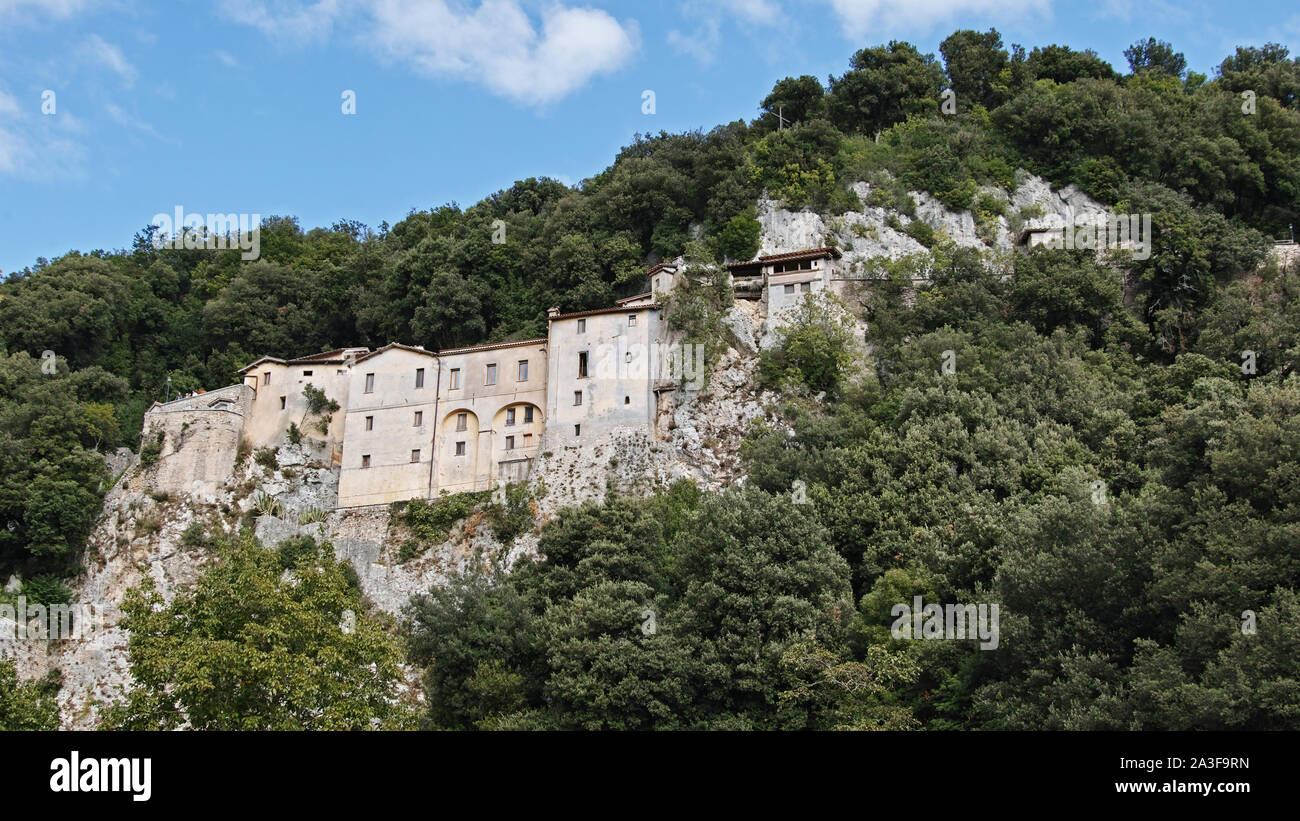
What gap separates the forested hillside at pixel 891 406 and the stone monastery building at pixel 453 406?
4614 millimetres

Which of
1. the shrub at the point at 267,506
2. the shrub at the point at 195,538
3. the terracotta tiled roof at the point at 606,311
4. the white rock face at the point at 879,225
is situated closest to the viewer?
the shrub at the point at 195,538

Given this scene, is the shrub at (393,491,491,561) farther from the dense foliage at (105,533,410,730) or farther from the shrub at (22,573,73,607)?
the dense foliage at (105,533,410,730)

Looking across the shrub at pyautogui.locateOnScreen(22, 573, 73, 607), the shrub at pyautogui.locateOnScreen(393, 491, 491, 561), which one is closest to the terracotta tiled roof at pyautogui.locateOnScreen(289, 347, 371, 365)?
the shrub at pyautogui.locateOnScreen(393, 491, 491, 561)

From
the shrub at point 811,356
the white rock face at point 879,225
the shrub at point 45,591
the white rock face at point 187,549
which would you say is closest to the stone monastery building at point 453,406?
the white rock face at point 187,549

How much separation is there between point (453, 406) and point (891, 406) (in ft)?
63.7

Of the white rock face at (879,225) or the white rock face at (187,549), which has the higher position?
the white rock face at (879,225)

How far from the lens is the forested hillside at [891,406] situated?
35844 millimetres

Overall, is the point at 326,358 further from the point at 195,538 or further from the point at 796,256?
the point at 796,256

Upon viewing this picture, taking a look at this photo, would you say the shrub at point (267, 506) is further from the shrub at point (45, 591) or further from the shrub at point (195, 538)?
the shrub at point (45, 591)

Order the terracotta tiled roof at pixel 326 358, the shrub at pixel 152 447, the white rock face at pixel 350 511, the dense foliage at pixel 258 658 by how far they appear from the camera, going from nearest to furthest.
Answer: the dense foliage at pixel 258 658 < the white rock face at pixel 350 511 < the shrub at pixel 152 447 < the terracotta tiled roof at pixel 326 358

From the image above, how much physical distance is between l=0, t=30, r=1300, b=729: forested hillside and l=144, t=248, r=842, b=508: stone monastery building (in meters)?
4.61

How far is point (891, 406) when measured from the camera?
54.4m

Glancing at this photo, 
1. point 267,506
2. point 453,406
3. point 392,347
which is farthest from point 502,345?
point 267,506

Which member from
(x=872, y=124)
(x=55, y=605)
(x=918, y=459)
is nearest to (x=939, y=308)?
(x=918, y=459)
